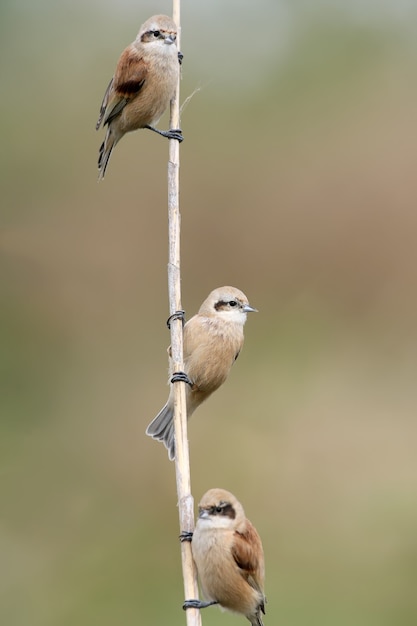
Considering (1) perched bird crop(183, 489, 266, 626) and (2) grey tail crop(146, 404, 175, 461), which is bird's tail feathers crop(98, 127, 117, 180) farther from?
(1) perched bird crop(183, 489, 266, 626)

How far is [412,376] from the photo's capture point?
8.49 metres

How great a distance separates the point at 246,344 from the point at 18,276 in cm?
195

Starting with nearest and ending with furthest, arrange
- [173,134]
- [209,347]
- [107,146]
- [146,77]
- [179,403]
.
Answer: [179,403]
[173,134]
[209,347]
[146,77]
[107,146]

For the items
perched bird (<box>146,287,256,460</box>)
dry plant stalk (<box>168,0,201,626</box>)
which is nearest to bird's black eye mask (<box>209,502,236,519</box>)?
dry plant stalk (<box>168,0,201,626</box>)

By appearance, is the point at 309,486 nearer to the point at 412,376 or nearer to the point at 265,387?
the point at 265,387

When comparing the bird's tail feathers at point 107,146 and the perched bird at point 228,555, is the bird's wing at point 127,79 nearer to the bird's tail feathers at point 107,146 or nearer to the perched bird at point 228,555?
the bird's tail feathers at point 107,146

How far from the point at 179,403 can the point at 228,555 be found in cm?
69

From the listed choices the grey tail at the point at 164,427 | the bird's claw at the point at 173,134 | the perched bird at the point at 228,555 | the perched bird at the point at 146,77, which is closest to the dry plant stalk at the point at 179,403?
the bird's claw at the point at 173,134

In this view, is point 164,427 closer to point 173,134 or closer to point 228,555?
point 228,555

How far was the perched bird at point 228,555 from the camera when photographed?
11.1 ft

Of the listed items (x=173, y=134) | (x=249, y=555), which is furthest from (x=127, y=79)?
(x=249, y=555)

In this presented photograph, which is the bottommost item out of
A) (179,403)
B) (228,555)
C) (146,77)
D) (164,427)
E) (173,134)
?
(228,555)

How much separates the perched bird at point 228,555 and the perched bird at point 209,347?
61cm

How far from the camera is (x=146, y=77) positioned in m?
4.35
